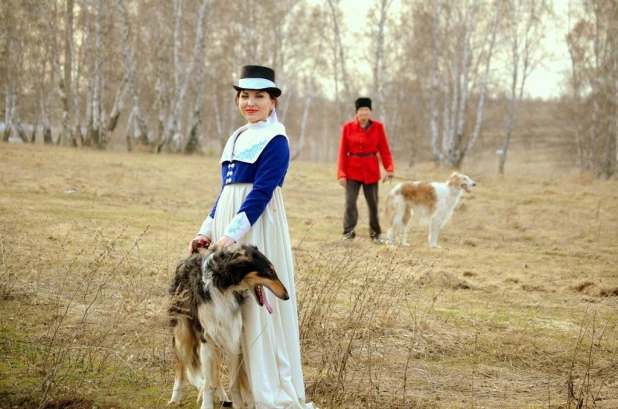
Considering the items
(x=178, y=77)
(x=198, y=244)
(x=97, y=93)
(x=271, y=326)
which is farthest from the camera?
(x=178, y=77)

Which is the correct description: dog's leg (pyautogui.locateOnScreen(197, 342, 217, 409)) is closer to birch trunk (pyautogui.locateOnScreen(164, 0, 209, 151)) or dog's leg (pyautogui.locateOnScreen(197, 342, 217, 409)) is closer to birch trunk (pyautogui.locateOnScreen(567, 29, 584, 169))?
birch trunk (pyautogui.locateOnScreen(164, 0, 209, 151))

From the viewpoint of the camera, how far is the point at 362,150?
36.3ft

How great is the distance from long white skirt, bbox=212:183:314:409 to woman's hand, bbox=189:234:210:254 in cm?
9

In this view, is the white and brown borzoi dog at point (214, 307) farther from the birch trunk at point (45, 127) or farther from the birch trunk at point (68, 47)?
the birch trunk at point (45, 127)

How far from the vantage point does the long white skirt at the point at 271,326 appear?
4.04 meters

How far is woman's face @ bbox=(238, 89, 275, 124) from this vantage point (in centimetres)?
423

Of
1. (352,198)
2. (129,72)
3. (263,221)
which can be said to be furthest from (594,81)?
(263,221)

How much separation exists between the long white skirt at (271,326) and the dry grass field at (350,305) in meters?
0.57

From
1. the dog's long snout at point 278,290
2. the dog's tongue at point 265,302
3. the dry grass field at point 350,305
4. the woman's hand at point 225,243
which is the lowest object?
the dry grass field at point 350,305

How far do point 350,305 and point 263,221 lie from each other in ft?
9.85

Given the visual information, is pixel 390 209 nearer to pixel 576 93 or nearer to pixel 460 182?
pixel 460 182

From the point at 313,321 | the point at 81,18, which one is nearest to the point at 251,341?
the point at 313,321

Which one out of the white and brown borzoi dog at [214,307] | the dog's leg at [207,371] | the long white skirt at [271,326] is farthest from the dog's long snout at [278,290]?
the dog's leg at [207,371]

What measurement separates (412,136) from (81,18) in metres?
27.9
